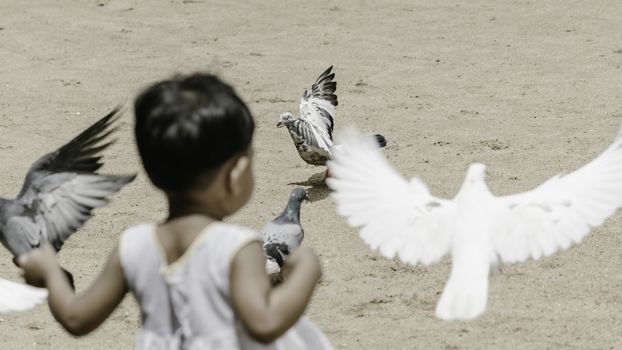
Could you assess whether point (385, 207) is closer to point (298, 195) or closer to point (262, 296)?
point (262, 296)

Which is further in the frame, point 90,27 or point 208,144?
point 90,27

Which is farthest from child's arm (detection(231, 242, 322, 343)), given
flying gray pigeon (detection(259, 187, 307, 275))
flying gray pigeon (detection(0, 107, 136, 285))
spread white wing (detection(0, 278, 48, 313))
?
flying gray pigeon (detection(259, 187, 307, 275))

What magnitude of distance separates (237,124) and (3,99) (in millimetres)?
7861

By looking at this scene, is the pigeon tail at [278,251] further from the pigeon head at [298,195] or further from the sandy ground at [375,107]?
the pigeon head at [298,195]

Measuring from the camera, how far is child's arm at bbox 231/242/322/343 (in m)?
2.30

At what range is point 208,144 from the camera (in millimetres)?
2342

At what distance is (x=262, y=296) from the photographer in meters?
2.31

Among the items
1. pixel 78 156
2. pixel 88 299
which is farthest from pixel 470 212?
pixel 88 299

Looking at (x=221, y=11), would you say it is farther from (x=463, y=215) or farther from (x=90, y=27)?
(x=463, y=215)

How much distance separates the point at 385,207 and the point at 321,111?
3.84 meters

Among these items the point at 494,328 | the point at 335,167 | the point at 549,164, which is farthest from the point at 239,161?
the point at 549,164

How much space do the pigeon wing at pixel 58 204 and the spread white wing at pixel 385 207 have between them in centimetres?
90

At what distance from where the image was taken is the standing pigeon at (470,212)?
3885mm

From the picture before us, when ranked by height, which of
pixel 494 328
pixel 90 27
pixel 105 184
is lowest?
pixel 90 27
